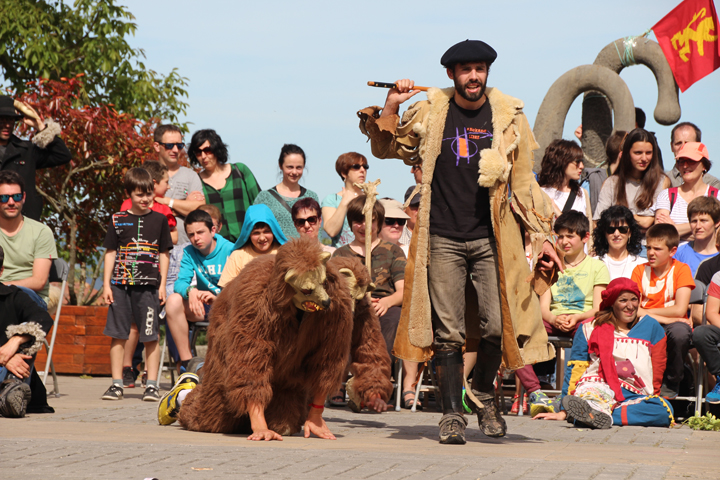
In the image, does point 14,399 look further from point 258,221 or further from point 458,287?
point 458,287

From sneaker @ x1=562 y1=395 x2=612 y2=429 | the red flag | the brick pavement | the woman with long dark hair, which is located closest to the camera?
the brick pavement

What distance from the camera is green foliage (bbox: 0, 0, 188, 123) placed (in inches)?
604

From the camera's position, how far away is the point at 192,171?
10.5 m

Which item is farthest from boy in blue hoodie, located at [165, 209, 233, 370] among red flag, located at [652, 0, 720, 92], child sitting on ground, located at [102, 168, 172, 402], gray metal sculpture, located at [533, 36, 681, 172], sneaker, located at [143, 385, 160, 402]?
red flag, located at [652, 0, 720, 92]

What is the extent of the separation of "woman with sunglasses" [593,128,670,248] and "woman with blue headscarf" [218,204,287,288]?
3579 mm

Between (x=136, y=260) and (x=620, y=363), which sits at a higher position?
(x=136, y=260)

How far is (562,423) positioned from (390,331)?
6.00 ft

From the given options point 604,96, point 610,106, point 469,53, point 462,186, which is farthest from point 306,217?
point 604,96

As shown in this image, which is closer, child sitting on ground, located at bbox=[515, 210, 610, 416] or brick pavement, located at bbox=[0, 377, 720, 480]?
brick pavement, located at bbox=[0, 377, 720, 480]

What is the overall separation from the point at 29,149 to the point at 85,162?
3.99m

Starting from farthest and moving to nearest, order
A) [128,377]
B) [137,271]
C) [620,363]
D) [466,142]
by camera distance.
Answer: [128,377]
[137,271]
[620,363]
[466,142]

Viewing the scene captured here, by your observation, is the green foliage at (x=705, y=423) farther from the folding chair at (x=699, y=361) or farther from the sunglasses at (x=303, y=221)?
the sunglasses at (x=303, y=221)

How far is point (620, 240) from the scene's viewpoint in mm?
8844

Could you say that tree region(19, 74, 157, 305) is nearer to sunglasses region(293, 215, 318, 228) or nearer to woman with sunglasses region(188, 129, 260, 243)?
woman with sunglasses region(188, 129, 260, 243)
